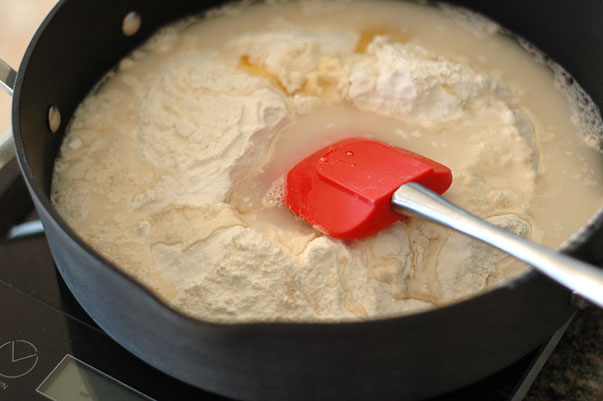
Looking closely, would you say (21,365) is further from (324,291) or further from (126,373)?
(324,291)

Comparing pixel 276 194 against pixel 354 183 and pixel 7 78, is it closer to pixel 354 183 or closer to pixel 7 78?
pixel 354 183

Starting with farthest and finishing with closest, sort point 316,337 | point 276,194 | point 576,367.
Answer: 1. point 276,194
2. point 576,367
3. point 316,337

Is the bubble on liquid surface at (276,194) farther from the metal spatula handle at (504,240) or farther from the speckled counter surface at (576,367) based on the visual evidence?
the speckled counter surface at (576,367)

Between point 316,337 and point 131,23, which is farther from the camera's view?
point 131,23

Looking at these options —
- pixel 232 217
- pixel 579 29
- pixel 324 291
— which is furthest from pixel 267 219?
pixel 579 29

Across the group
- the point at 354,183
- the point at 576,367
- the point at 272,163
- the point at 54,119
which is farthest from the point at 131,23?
the point at 576,367

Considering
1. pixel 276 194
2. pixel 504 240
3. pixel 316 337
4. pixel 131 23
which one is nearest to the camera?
pixel 316 337
